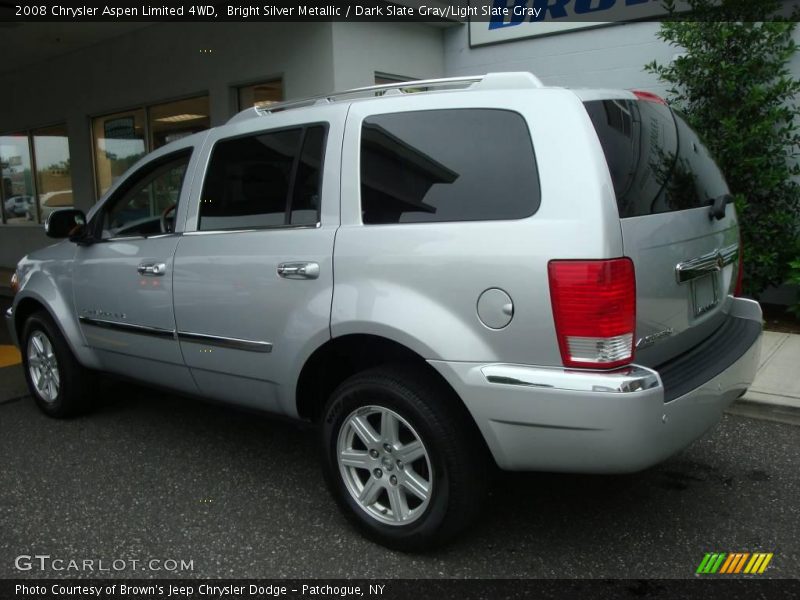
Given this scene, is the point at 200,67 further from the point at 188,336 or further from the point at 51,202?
the point at 188,336

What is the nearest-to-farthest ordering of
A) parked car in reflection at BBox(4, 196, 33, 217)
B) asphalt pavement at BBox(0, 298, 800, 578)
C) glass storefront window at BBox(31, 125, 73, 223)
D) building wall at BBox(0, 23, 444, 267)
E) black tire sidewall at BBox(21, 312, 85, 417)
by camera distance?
asphalt pavement at BBox(0, 298, 800, 578) → black tire sidewall at BBox(21, 312, 85, 417) → building wall at BBox(0, 23, 444, 267) → glass storefront window at BBox(31, 125, 73, 223) → parked car in reflection at BBox(4, 196, 33, 217)

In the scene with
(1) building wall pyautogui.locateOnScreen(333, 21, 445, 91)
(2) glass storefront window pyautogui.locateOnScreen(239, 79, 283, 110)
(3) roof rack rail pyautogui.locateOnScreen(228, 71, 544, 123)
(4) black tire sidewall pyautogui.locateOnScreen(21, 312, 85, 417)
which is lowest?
(4) black tire sidewall pyautogui.locateOnScreen(21, 312, 85, 417)

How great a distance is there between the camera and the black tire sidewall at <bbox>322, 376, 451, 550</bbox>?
2684 millimetres

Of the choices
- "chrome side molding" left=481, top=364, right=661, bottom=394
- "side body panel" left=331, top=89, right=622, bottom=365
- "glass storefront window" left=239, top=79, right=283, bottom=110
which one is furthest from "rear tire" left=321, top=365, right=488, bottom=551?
"glass storefront window" left=239, top=79, right=283, bottom=110

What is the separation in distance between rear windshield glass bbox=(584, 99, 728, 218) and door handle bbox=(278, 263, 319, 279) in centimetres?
128

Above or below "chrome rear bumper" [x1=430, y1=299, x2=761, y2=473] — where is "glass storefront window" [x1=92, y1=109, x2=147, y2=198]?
above

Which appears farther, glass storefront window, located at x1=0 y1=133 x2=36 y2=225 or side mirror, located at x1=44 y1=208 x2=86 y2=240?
glass storefront window, located at x1=0 y1=133 x2=36 y2=225

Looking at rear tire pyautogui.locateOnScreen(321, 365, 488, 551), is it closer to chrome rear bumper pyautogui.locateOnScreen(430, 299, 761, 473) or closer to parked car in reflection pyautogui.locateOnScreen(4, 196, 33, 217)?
chrome rear bumper pyautogui.locateOnScreen(430, 299, 761, 473)

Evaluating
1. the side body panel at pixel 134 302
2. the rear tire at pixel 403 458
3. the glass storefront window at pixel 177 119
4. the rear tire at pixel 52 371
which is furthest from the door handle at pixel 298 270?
the glass storefront window at pixel 177 119

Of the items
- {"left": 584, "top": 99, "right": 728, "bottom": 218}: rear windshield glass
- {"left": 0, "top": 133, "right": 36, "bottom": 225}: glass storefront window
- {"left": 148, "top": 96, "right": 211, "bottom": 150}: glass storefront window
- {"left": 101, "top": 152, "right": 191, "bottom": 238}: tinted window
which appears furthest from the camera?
{"left": 0, "top": 133, "right": 36, "bottom": 225}: glass storefront window

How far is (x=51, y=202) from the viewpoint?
1305cm

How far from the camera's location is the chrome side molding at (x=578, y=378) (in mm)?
2361

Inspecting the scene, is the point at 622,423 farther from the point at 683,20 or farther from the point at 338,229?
the point at 683,20

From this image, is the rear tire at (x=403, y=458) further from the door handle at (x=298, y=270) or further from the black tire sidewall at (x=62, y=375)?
the black tire sidewall at (x=62, y=375)
